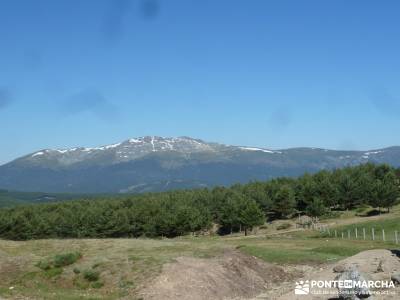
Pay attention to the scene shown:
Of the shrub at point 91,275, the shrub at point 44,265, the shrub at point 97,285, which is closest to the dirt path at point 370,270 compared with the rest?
the shrub at point 97,285

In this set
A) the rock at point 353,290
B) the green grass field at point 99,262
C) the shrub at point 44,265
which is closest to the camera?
the rock at point 353,290

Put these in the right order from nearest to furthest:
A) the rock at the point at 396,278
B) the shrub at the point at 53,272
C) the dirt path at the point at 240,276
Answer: the rock at the point at 396,278 → the dirt path at the point at 240,276 → the shrub at the point at 53,272

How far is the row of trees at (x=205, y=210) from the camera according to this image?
104 m

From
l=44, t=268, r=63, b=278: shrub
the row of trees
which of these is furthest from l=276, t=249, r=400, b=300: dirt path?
the row of trees

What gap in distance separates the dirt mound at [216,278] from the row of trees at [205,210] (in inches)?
2239

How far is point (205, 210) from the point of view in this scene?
373ft

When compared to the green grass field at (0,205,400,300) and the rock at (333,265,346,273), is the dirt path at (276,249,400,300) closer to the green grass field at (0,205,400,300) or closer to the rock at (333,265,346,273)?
the rock at (333,265,346,273)

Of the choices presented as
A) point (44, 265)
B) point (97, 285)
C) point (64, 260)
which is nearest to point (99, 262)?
point (64, 260)

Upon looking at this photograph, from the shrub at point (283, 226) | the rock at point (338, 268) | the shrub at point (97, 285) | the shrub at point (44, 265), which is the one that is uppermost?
the rock at point (338, 268)

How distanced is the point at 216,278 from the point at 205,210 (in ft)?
251

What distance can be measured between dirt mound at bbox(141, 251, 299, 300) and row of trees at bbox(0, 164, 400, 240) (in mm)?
56874

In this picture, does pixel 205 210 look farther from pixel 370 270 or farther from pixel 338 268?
pixel 370 270

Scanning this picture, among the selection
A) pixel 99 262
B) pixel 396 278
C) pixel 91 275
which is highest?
pixel 396 278

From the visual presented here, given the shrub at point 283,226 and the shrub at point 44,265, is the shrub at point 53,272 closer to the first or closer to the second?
the shrub at point 44,265
